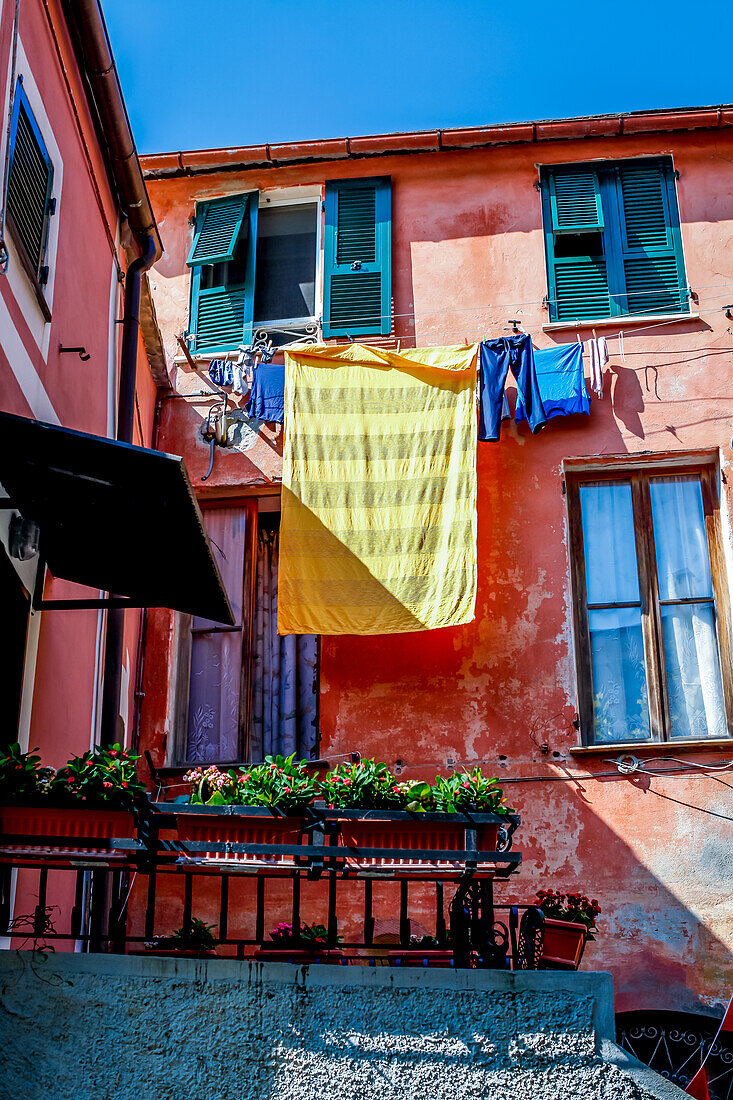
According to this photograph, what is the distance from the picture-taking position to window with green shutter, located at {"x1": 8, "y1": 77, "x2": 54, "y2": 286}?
25.0 feet

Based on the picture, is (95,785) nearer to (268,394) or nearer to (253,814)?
(253,814)

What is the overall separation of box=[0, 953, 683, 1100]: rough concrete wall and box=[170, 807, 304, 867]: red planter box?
28.3 inches

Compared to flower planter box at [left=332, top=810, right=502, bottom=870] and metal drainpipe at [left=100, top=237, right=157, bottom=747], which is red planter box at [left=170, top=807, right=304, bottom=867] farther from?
metal drainpipe at [left=100, top=237, right=157, bottom=747]

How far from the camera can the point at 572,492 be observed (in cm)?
1087

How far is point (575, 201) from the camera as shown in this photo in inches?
463

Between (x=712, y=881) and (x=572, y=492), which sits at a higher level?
(x=572, y=492)

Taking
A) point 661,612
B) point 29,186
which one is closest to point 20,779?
→ point 29,186

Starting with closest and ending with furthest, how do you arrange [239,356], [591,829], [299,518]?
[591,829]
[299,518]
[239,356]

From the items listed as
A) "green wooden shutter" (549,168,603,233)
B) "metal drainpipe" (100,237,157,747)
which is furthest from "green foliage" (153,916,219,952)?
"green wooden shutter" (549,168,603,233)

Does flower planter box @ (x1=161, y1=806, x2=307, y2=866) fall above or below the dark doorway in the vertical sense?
below

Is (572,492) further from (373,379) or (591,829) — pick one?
(591,829)

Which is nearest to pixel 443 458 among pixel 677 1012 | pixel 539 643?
pixel 539 643

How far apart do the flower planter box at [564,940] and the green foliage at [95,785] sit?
2417 millimetres

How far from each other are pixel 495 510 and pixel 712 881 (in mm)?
3199
